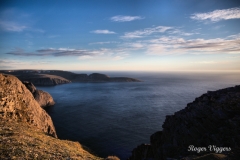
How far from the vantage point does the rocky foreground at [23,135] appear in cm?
1908

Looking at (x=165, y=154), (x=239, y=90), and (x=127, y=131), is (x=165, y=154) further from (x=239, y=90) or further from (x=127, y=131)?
(x=127, y=131)

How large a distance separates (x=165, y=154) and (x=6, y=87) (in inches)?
1765

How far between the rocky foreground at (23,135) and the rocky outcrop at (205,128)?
13908 millimetres

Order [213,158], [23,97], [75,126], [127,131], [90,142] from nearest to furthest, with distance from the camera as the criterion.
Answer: [213,158] → [23,97] → [90,142] → [127,131] → [75,126]

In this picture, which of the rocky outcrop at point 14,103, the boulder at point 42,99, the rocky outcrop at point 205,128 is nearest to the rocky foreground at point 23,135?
the rocky outcrop at point 14,103

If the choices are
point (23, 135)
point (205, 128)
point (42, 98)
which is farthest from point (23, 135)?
point (42, 98)

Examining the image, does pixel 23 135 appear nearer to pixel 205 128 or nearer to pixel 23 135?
pixel 23 135

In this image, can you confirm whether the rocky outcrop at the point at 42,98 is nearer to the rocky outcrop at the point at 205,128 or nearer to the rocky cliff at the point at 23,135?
the rocky cliff at the point at 23,135

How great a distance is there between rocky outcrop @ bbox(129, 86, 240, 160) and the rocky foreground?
13908 mm

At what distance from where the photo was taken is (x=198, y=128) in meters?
31.8

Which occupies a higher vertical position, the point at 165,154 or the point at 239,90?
the point at 239,90

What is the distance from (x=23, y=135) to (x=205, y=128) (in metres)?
34.9

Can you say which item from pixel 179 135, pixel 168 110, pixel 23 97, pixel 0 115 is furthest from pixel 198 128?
pixel 168 110

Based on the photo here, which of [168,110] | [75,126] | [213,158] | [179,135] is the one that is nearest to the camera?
[213,158]
